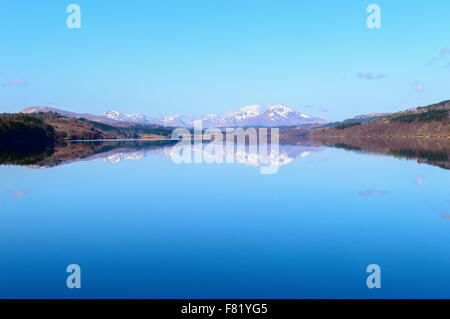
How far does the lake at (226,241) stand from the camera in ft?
32.1

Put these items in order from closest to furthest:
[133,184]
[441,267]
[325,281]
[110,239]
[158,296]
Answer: [158,296] → [325,281] → [441,267] → [110,239] → [133,184]

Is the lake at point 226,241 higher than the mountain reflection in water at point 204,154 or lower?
lower

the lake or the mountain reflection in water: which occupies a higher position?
the mountain reflection in water

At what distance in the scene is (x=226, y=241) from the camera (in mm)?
13773

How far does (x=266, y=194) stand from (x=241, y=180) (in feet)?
24.4

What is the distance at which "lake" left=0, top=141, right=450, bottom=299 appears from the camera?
385 inches

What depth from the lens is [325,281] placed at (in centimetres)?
1002

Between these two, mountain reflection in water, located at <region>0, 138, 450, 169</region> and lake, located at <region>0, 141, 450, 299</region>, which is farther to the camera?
mountain reflection in water, located at <region>0, 138, 450, 169</region>

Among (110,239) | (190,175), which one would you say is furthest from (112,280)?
(190,175)

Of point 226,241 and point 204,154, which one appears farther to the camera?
point 204,154

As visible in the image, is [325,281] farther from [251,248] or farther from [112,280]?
[112,280]

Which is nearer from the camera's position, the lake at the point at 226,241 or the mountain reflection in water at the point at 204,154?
the lake at the point at 226,241
